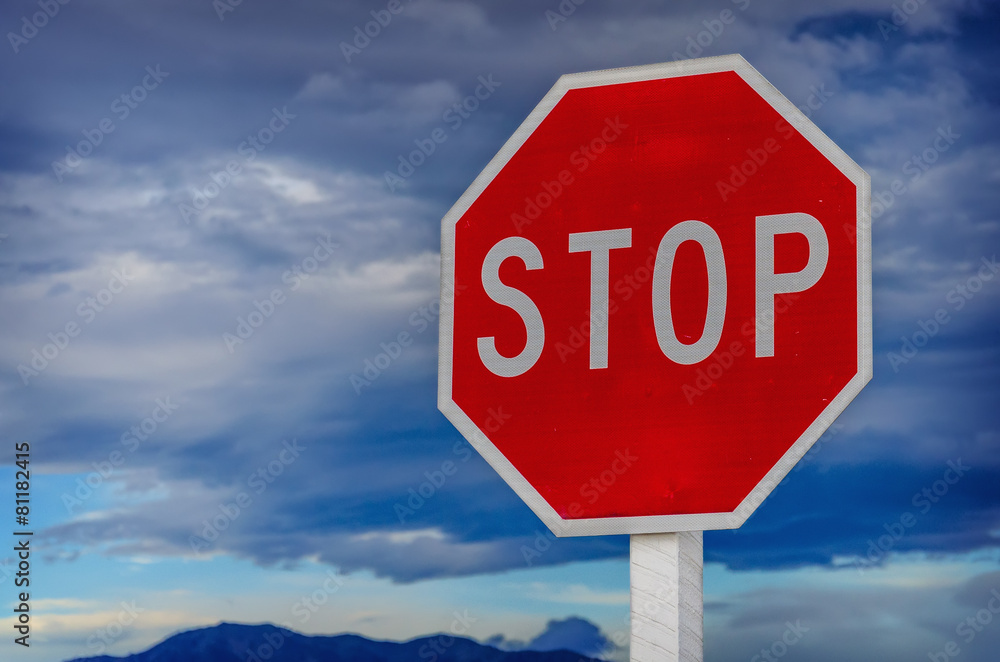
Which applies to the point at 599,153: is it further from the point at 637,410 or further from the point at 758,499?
the point at 758,499

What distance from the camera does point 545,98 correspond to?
5.89 m

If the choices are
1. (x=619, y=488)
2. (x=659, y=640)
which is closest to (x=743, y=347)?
(x=619, y=488)

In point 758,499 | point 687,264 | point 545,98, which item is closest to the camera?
point 758,499

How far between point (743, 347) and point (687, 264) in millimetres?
432

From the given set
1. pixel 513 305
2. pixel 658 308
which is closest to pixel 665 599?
pixel 658 308

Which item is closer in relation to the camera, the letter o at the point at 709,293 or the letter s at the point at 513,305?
the letter o at the point at 709,293

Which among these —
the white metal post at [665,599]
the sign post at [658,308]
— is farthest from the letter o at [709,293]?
the white metal post at [665,599]

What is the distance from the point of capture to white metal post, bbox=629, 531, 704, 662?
17.1ft

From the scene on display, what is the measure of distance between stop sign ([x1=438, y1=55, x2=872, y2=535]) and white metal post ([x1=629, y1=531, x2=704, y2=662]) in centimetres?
11

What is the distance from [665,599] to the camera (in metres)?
5.25

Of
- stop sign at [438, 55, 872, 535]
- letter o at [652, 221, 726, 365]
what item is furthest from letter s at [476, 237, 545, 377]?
letter o at [652, 221, 726, 365]

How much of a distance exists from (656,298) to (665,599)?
125 centimetres

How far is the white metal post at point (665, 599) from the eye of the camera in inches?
206

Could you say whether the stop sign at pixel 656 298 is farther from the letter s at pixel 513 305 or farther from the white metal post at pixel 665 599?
the white metal post at pixel 665 599
